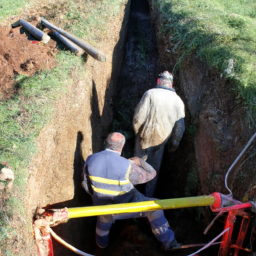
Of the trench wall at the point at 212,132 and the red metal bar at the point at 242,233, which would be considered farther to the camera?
the trench wall at the point at 212,132

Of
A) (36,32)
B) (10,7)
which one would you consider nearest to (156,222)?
(36,32)

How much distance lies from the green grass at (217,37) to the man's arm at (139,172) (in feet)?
5.98

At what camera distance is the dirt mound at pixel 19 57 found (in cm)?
502

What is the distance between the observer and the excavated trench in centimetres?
428

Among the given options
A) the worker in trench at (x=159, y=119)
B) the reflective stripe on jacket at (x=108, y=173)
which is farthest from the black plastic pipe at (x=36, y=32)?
the reflective stripe on jacket at (x=108, y=173)

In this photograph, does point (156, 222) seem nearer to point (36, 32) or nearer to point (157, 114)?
point (157, 114)

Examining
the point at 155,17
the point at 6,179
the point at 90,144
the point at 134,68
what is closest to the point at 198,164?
the point at 90,144

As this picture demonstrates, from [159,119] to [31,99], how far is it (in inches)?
87.8

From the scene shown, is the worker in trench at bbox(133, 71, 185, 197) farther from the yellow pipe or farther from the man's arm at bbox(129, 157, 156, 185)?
the yellow pipe

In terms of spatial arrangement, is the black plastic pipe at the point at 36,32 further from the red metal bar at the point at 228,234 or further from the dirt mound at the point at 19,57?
the red metal bar at the point at 228,234

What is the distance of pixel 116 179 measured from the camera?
3852 mm

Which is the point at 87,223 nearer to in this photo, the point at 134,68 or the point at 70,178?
the point at 70,178

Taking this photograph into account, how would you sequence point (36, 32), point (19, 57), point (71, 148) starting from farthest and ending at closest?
point (36, 32), point (19, 57), point (71, 148)

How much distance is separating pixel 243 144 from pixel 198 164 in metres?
1.07
